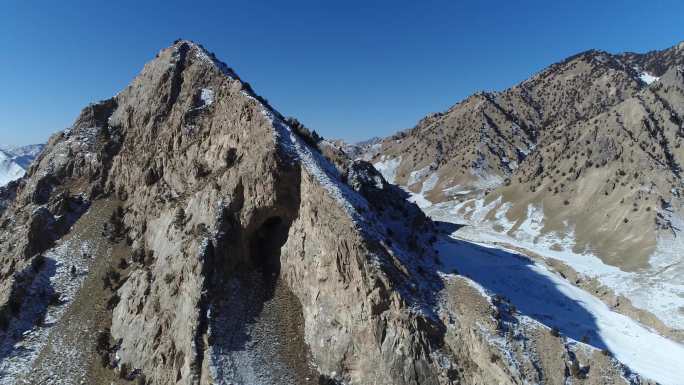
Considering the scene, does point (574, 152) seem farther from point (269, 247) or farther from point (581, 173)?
point (269, 247)

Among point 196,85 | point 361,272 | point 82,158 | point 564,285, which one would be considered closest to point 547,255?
point 564,285

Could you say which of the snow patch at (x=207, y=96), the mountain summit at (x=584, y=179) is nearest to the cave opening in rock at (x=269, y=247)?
the snow patch at (x=207, y=96)

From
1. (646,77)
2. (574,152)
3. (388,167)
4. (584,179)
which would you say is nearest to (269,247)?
(584,179)

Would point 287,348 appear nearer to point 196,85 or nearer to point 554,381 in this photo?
point 554,381

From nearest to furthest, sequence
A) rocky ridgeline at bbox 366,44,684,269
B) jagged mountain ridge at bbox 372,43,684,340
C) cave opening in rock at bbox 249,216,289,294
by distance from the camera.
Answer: cave opening in rock at bbox 249,216,289,294 < jagged mountain ridge at bbox 372,43,684,340 < rocky ridgeline at bbox 366,44,684,269

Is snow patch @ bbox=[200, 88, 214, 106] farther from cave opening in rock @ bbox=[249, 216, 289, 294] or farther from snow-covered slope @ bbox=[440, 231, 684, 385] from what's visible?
snow-covered slope @ bbox=[440, 231, 684, 385]

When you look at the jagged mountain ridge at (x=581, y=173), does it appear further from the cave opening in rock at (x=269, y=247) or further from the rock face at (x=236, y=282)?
the cave opening in rock at (x=269, y=247)

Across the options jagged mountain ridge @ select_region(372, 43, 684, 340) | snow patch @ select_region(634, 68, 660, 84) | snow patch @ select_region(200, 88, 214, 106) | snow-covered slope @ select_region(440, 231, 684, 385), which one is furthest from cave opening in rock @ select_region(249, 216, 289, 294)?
snow patch @ select_region(634, 68, 660, 84)
